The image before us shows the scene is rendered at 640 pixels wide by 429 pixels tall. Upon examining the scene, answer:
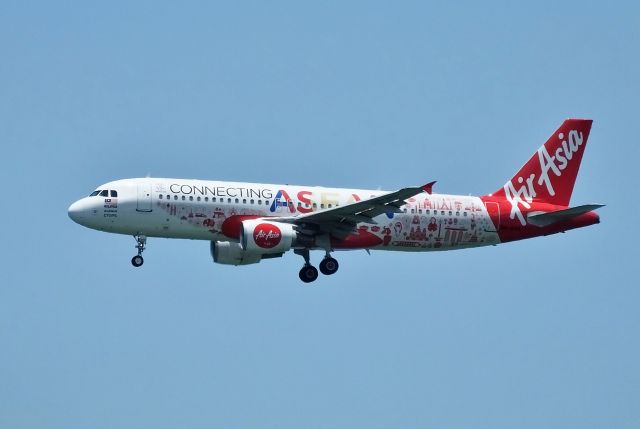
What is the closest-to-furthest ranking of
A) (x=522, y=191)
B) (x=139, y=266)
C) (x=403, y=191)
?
(x=403, y=191), (x=139, y=266), (x=522, y=191)

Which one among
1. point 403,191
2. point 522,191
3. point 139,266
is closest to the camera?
point 403,191

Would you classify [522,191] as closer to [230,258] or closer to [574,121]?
[574,121]

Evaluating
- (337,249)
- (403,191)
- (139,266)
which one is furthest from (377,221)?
→ (139,266)

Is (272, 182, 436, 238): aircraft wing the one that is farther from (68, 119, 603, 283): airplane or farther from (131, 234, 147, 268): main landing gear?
(131, 234, 147, 268): main landing gear

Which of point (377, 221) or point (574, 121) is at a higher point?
point (574, 121)

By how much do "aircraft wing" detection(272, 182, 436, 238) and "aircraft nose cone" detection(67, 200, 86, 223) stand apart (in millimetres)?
8690

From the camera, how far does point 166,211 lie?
63.4 metres

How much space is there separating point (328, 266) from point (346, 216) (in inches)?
123

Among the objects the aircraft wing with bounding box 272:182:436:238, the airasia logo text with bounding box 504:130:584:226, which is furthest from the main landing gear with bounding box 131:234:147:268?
the airasia logo text with bounding box 504:130:584:226

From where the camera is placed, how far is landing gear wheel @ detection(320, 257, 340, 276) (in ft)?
216

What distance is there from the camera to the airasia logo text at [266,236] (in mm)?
62656

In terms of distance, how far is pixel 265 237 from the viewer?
206 ft

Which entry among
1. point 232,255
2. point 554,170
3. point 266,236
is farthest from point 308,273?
point 554,170

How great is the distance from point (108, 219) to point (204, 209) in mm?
4236
